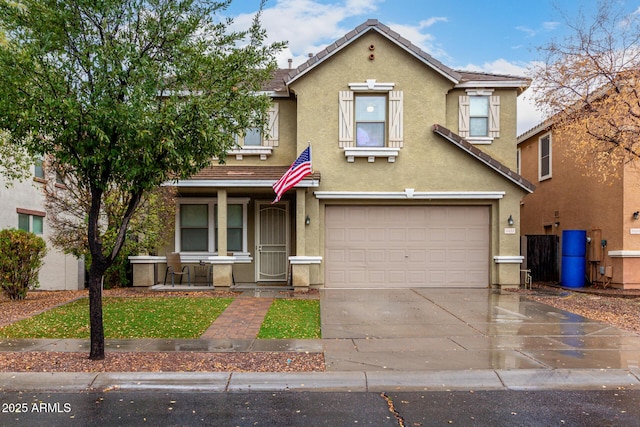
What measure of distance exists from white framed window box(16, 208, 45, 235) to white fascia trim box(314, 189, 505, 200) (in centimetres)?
1103

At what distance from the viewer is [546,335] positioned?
8.42 m

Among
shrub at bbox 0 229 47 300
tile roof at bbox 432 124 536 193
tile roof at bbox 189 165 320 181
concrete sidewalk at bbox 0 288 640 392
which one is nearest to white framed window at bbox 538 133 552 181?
tile roof at bbox 432 124 536 193

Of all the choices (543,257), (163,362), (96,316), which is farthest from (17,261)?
(543,257)

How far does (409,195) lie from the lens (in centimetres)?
1416

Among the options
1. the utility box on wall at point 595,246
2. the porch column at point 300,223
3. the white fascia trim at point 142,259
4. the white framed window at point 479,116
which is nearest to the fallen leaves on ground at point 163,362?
the porch column at point 300,223

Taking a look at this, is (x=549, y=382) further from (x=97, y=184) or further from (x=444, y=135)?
(x=444, y=135)

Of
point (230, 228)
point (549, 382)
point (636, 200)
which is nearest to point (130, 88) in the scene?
point (549, 382)

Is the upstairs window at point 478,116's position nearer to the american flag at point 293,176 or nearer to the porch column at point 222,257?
the american flag at point 293,176

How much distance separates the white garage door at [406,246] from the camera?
14406 mm

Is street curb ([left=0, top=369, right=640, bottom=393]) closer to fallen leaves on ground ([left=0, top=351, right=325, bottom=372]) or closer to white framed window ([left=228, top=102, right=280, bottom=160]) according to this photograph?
fallen leaves on ground ([left=0, top=351, right=325, bottom=372])

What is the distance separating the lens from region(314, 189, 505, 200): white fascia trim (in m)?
14.1

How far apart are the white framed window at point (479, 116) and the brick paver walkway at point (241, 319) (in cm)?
792

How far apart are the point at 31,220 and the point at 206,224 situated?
786cm

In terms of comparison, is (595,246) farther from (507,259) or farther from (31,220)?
(31,220)
